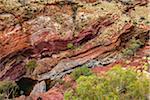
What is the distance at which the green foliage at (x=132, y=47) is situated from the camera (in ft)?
124

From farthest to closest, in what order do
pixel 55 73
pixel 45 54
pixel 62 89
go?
pixel 45 54, pixel 55 73, pixel 62 89

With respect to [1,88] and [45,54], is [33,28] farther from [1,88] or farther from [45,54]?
[1,88]

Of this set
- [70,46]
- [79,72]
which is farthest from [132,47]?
[79,72]

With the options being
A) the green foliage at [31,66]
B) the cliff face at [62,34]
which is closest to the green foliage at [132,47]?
the cliff face at [62,34]

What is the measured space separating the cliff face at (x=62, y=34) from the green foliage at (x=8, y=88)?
226cm

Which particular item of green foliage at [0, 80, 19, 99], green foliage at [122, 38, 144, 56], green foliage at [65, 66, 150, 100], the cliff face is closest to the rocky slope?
the cliff face

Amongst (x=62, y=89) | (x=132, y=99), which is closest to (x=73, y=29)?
(x=62, y=89)

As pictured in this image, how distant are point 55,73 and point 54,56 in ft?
7.72

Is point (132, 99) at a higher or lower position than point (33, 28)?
higher

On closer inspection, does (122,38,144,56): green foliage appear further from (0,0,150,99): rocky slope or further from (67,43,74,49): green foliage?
(67,43,74,49): green foliage

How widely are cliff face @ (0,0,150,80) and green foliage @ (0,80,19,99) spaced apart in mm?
2256

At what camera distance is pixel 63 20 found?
134 ft

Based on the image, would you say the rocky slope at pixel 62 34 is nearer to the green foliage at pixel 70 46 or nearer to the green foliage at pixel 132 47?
the green foliage at pixel 70 46

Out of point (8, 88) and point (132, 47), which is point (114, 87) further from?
point (132, 47)
